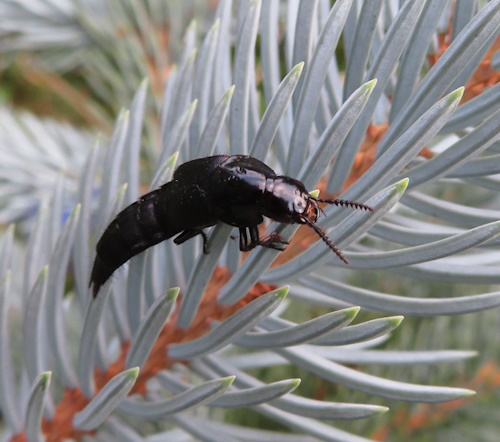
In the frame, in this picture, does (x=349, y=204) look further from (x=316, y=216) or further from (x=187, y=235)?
(x=187, y=235)

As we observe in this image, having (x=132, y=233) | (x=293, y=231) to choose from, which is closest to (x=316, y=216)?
(x=293, y=231)

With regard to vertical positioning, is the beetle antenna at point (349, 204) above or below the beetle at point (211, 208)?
below

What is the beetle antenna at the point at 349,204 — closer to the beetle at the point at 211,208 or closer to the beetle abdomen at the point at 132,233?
the beetle at the point at 211,208

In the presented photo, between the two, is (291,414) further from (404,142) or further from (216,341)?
(404,142)

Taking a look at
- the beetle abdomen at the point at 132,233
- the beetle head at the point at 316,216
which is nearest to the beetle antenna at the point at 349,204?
the beetle head at the point at 316,216

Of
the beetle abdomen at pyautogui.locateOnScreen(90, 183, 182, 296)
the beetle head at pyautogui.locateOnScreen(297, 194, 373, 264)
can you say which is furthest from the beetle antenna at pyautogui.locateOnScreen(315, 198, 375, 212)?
the beetle abdomen at pyautogui.locateOnScreen(90, 183, 182, 296)
